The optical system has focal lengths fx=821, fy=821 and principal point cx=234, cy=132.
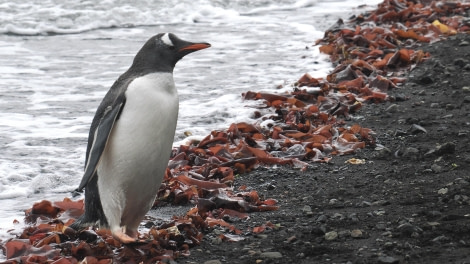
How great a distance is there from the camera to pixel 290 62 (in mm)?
9148

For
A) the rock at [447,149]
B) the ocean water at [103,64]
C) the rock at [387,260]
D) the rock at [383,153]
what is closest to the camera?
the rock at [387,260]

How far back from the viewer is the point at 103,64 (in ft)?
30.6

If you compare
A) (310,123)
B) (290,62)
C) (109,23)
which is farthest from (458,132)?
(109,23)

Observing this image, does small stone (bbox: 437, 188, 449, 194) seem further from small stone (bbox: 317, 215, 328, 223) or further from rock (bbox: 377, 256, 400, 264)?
rock (bbox: 377, 256, 400, 264)

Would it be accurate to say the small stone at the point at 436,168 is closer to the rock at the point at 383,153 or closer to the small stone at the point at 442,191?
the small stone at the point at 442,191

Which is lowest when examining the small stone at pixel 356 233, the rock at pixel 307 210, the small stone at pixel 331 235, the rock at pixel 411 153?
the rock at pixel 411 153

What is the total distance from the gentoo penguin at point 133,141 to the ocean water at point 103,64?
30.8 inches

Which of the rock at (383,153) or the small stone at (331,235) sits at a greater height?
the small stone at (331,235)

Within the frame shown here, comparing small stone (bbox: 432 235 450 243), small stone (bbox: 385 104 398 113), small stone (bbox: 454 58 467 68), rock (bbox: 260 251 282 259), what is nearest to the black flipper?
rock (bbox: 260 251 282 259)

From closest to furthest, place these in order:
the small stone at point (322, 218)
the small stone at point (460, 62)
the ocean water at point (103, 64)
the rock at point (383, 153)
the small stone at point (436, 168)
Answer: the small stone at point (322, 218) < the small stone at point (436, 168) < the rock at point (383, 153) < the ocean water at point (103, 64) < the small stone at point (460, 62)

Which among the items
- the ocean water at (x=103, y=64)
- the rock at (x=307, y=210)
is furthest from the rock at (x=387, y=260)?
the ocean water at (x=103, y=64)

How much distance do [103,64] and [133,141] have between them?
18.0 ft

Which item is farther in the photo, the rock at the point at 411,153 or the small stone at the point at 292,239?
the rock at the point at 411,153

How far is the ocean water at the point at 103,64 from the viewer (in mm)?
5883
